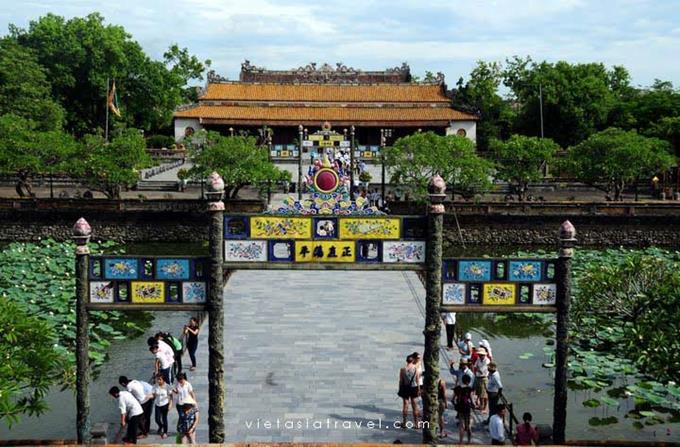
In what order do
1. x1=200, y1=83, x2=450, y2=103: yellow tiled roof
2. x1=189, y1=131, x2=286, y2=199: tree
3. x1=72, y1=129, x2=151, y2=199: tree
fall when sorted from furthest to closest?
→ x1=200, y1=83, x2=450, y2=103: yellow tiled roof → x1=189, y1=131, x2=286, y2=199: tree → x1=72, y1=129, x2=151, y2=199: tree

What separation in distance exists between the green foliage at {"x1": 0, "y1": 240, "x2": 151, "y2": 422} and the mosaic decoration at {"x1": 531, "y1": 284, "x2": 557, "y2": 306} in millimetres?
7566

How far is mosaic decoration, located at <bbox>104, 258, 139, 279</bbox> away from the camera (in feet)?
40.3

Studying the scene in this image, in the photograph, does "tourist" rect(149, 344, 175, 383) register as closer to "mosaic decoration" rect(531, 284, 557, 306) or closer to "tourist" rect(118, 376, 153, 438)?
"tourist" rect(118, 376, 153, 438)

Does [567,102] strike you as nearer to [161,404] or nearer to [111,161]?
[111,161]

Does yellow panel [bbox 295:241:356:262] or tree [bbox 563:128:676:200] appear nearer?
yellow panel [bbox 295:241:356:262]

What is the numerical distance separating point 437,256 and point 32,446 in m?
6.46

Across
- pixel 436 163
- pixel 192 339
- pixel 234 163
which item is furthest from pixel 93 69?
pixel 192 339

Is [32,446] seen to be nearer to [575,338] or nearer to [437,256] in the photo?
[437,256]

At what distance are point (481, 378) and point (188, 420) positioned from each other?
18.0 ft

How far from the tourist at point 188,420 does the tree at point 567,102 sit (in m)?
51.9

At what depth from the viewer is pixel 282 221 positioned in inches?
495

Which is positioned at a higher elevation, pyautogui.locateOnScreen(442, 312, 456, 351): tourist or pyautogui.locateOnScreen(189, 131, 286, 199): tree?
pyautogui.locateOnScreen(189, 131, 286, 199): tree

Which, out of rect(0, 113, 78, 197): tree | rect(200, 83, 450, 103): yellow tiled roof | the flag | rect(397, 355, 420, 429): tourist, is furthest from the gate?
rect(200, 83, 450, 103): yellow tiled roof

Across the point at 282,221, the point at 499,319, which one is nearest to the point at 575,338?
the point at 499,319
